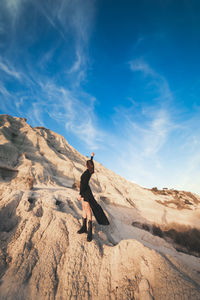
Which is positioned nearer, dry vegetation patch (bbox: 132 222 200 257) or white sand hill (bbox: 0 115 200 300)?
white sand hill (bbox: 0 115 200 300)

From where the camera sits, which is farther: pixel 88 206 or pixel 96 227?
pixel 96 227

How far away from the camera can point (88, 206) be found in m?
3.96

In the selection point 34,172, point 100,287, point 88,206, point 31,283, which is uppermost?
point 34,172

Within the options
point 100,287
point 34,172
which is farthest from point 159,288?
point 34,172

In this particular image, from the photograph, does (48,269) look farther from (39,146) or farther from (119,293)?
(39,146)

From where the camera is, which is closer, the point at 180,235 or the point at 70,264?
the point at 70,264

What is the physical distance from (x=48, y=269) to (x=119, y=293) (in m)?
1.48

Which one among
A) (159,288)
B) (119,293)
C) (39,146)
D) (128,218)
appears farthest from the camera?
(39,146)

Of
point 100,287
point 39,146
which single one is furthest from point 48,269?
point 39,146

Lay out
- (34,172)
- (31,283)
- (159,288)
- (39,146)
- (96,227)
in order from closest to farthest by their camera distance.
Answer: (159,288) < (31,283) < (96,227) < (34,172) < (39,146)

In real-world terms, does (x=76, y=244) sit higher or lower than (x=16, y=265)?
higher

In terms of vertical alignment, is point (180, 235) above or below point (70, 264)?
above

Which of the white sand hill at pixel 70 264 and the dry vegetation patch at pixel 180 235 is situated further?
the dry vegetation patch at pixel 180 235

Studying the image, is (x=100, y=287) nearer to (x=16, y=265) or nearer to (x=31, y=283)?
(x=31, y=283)
